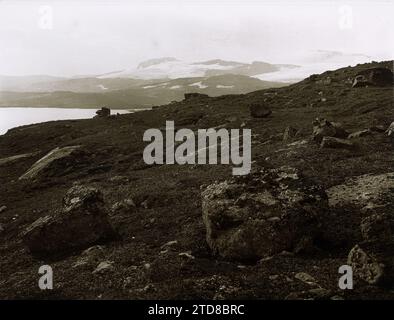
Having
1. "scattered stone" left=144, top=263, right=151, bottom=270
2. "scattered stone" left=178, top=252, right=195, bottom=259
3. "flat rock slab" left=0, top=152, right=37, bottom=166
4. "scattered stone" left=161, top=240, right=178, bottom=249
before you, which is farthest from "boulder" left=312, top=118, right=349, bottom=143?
"flat rock slab" left=0, top=152, right=37, bottom=166

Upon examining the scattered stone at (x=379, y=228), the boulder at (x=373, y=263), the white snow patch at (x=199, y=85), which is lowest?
the boulder at (x=373, y=263)

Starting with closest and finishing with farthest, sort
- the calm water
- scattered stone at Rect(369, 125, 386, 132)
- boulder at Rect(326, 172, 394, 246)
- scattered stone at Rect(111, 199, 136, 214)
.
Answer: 1. boulder at Rect(326, 172, 394, 246)
2. scattered stone at Rect(111, 199, 136, 214)
3. scattered stone at Rect(369, 125, 386, 132)
4. the calm water

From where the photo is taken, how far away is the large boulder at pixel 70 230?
1280 centimetres

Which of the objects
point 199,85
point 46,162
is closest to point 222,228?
point 46,162

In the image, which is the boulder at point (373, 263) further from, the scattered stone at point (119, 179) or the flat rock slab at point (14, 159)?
the flat rock slab at point (14, 159)

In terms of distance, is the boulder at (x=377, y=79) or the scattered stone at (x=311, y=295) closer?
the scattered stone at (x=311, y=295)

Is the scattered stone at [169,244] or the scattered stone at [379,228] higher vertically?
the scattered stone at [379,228]

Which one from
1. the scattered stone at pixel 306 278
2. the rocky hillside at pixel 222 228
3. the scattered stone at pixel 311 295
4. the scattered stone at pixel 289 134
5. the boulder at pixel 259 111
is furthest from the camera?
the boulder at pixel 259 111

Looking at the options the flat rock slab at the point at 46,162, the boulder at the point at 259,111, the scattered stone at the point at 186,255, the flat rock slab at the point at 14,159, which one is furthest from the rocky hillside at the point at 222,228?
the boulder at the point at 259,111

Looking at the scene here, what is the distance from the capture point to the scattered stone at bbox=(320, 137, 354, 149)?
61.0 ft

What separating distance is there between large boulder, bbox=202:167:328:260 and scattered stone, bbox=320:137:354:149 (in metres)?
7.69

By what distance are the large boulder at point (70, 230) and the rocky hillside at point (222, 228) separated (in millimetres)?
30

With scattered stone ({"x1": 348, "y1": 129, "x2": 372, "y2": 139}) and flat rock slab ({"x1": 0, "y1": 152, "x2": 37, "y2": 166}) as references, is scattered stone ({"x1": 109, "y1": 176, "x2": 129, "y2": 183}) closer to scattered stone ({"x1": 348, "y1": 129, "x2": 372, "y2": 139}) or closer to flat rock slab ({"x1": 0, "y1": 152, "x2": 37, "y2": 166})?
scattered stone ({"x1": 348, "y1": 129, "x2": 372, "y2": 139})
